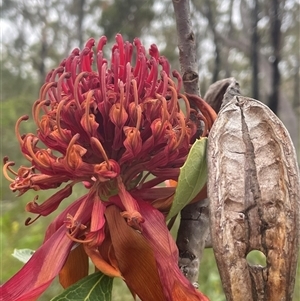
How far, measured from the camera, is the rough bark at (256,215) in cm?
40

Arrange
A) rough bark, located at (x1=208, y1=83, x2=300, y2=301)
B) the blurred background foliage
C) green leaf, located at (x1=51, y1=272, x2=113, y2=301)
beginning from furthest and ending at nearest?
the blurred background foliage, green leaf, located at (x1=51, y1=272, x2=113, y2=301), rough bark, located at (x1=208, y1=83, x2=300, y2=301)

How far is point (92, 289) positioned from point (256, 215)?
0.21 metres

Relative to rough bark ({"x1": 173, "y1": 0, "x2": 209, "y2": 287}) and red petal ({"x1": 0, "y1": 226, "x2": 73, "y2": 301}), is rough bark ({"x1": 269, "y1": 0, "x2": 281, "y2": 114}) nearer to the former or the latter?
rough bark ({"x1": 173, "y1": 0, "x2": 209, "y2": 287})

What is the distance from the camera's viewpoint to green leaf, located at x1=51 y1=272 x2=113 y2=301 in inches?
20.1

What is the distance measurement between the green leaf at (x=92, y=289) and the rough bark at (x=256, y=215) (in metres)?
0.17

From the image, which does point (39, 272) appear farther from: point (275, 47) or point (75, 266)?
point (275, 47)

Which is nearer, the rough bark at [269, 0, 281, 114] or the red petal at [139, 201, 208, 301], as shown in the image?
the red petal at [139, 201, 208, 301]

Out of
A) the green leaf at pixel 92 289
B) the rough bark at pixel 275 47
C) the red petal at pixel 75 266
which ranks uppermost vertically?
the rough bark at pixel 275 47

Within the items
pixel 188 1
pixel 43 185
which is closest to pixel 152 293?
pixel 43 185

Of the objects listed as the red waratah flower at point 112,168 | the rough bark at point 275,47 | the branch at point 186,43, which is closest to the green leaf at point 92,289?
the red waratah flower at point 112,168

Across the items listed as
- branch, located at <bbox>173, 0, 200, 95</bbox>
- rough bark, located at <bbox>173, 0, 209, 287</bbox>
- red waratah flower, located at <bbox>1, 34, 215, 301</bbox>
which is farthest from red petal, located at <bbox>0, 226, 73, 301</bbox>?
branch, located at <bbox>173, 0, 200, 95</bbox>

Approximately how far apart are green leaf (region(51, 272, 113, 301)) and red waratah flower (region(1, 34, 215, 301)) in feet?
0.09

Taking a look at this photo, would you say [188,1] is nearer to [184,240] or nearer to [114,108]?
[114,108]

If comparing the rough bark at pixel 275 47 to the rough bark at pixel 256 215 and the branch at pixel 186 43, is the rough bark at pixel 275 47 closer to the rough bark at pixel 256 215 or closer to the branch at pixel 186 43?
the branch at pixel 186 43
